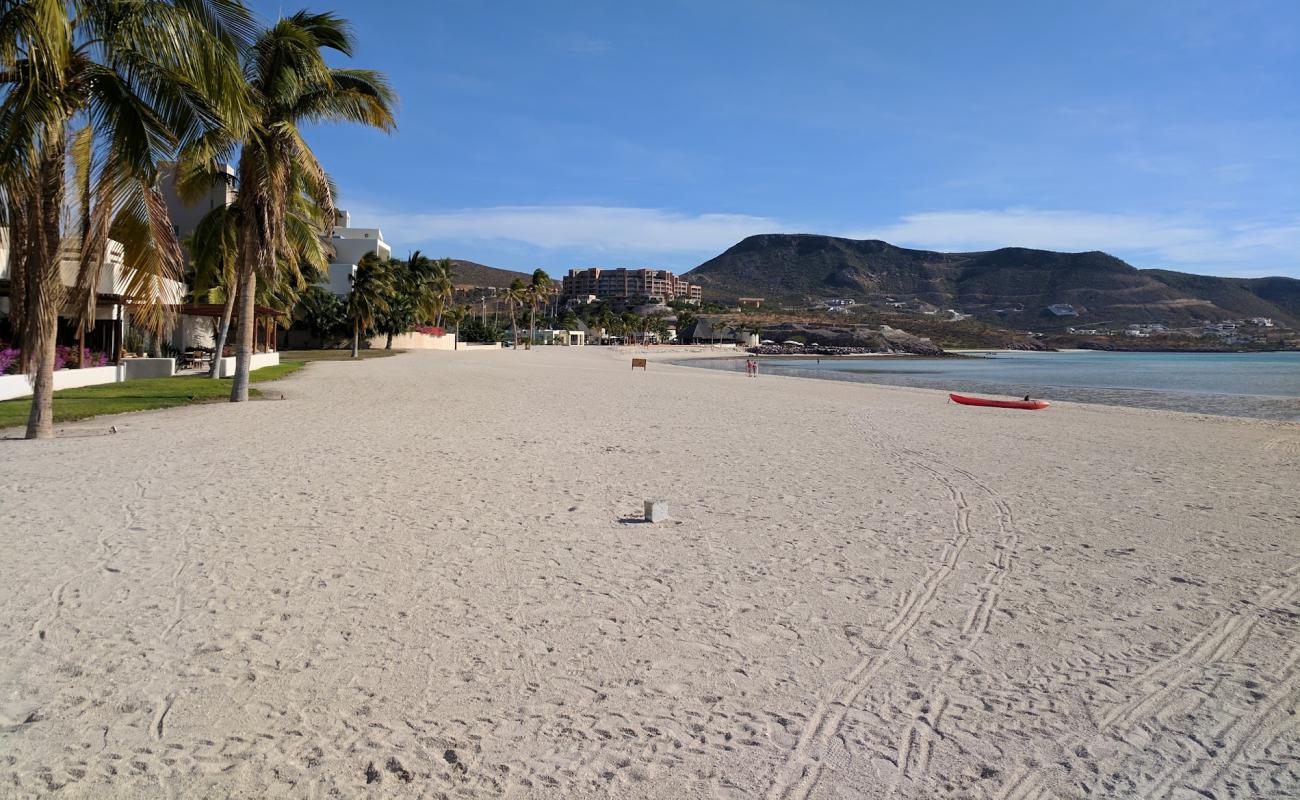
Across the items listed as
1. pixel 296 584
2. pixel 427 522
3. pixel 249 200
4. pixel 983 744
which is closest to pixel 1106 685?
pixel 983 744

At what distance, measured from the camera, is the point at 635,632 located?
14.4 feet

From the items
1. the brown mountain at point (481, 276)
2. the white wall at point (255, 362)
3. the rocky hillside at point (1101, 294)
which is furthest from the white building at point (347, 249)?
the rocky hillside at point (1101, 294)

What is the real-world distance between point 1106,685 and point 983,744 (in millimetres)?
942

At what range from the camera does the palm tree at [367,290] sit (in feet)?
159

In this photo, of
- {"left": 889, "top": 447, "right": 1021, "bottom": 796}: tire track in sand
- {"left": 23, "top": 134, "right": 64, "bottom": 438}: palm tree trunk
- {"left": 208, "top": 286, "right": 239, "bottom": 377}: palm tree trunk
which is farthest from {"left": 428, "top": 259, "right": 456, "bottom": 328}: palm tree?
{"left": 889, "top": 447, "right": 1021, "bottom": 796}: tire track in sand

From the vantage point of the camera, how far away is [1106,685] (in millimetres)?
3791

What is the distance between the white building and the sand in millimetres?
54981

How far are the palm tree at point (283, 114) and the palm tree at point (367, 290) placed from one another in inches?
1270

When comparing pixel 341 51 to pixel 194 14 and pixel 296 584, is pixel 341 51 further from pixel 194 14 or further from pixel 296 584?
pixel 296 584

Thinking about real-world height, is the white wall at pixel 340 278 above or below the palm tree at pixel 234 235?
above

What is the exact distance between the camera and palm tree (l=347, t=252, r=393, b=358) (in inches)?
1903

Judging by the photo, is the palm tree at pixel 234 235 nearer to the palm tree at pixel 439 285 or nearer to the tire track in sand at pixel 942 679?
the tire track in sand at pixel 942 679

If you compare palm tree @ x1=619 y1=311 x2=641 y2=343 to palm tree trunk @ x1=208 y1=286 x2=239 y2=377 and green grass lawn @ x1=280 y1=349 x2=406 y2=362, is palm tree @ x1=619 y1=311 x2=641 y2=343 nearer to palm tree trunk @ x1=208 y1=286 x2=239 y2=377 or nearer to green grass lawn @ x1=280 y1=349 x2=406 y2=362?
green grass lawn @ x1=280 y1=349 x2=406 y2=362

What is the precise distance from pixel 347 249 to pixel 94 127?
Result: 199ft
